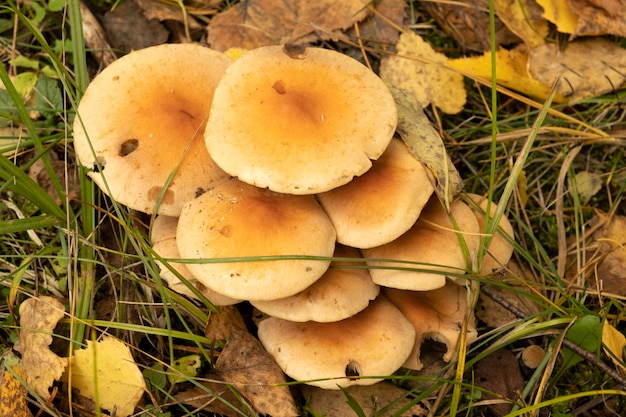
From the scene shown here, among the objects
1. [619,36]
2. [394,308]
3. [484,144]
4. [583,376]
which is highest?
[619,36]

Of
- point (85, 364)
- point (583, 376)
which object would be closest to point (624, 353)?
point (583, 376)

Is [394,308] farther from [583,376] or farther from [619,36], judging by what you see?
[619,36]

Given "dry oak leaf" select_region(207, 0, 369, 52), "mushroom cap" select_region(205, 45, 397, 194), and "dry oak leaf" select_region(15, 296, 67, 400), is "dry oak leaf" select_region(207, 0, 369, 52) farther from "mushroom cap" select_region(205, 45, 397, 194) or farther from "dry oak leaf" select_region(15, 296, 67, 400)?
"dry oak leaf" select_region(15, 296, 67, 400)

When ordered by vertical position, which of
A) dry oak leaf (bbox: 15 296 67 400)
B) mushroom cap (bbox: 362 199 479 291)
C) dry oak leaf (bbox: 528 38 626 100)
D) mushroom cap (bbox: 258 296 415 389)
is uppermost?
dry oak leaf (bbox: 528 38 626 100)

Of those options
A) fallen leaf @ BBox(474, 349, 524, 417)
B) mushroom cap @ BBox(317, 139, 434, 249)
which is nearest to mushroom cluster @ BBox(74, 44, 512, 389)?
mushroom cap @ BBox(317, 139, 434, 249)

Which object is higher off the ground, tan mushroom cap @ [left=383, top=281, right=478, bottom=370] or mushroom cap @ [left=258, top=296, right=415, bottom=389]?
mushroom cap @ [left=258, top=296, right=415, bottom=389]

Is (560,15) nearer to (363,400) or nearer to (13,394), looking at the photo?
(363,400)
